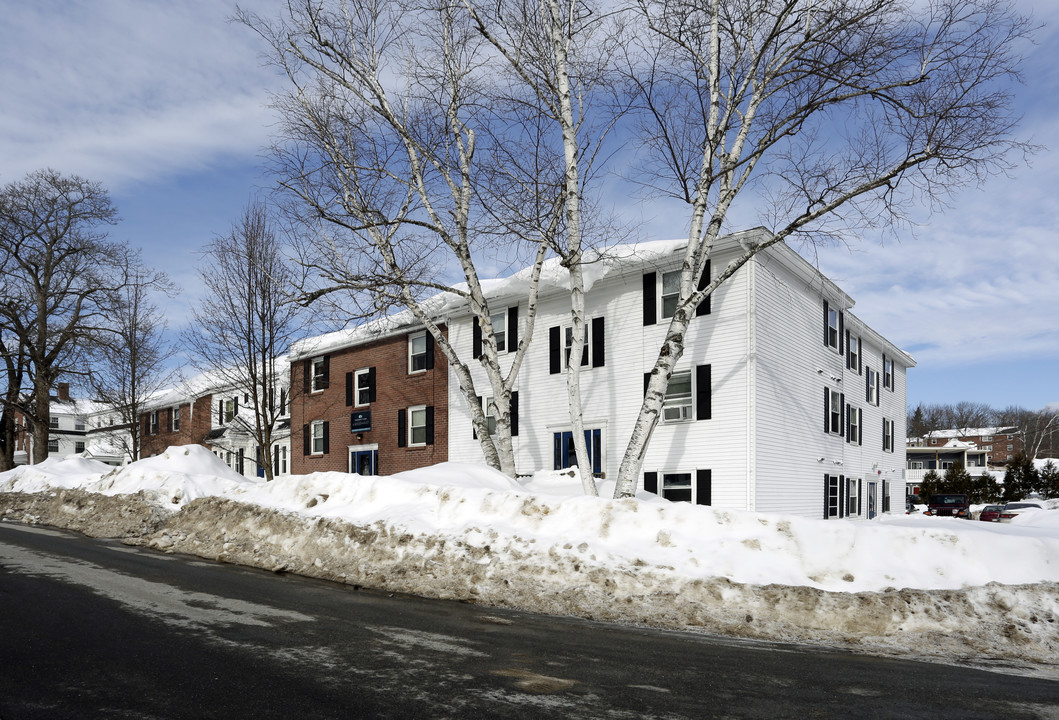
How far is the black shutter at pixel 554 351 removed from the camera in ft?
75.5

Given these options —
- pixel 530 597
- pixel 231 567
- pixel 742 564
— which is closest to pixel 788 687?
pixel 742 564

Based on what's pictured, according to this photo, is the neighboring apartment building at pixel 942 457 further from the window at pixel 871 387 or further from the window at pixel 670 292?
the window at pixel 670 292

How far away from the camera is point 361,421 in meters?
29.5

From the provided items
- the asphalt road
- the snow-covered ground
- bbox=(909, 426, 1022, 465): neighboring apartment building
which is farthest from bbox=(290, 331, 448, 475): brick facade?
bbox=(909, 426, 1022, 465): neighboring apartment building

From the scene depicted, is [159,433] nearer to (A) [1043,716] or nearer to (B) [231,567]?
(B) [231,567]

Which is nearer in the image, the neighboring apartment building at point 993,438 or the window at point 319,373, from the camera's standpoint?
the window at point 319,373

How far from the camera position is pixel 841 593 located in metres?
7.79

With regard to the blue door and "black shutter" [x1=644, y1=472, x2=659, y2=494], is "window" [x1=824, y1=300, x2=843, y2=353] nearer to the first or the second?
"black shutter" [x1=644, y1=472, x2=659, y2=494]

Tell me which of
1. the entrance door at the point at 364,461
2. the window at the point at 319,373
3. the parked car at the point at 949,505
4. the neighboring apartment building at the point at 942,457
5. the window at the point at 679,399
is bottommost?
the neighboring apartment building at the point at 942,457

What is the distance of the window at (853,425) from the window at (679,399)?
867 cm

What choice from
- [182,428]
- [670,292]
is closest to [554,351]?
[670,292]

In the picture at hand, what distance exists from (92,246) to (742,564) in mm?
30936

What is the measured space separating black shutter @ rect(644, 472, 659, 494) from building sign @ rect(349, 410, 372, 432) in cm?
1288

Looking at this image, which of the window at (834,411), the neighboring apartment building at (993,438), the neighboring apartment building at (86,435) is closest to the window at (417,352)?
the window at (834,411)
